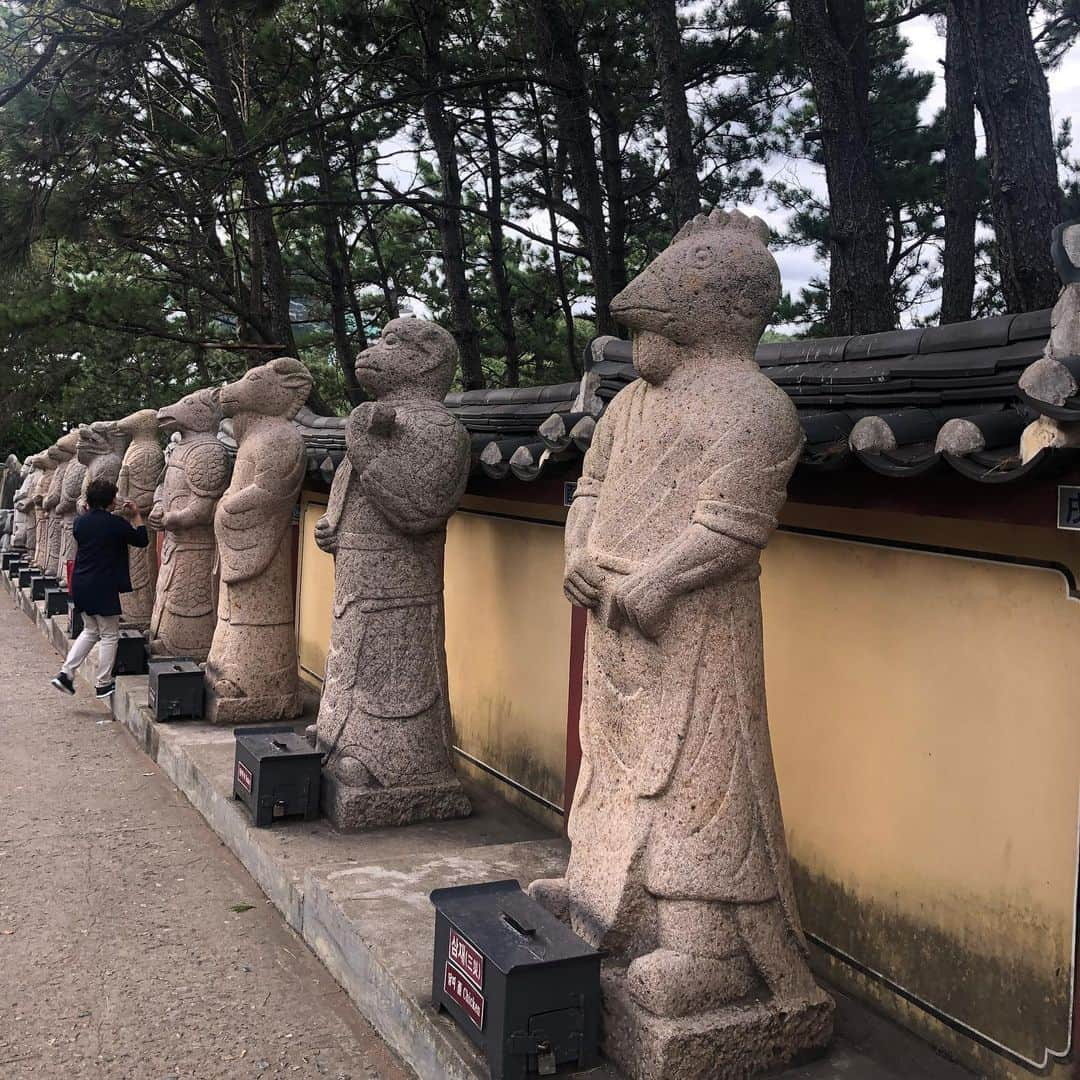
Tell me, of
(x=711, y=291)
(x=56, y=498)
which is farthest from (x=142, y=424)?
(x=711, y=291)

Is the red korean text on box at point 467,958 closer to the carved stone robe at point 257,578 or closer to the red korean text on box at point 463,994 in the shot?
the red korean text on box at point 463,994

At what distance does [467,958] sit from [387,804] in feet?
8.58

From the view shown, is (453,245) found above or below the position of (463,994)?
above

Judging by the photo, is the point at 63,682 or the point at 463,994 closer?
the point at 463,994

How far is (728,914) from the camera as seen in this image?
3.58 metres

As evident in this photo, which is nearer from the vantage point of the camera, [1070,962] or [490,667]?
[1070,962]

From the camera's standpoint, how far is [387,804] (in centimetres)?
618

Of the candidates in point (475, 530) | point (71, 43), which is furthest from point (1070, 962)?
point (71, 43)

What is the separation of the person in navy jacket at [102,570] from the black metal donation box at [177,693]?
1.62 meters

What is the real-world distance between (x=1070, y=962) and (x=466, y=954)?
1.87m

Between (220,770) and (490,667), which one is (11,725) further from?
(490,667)

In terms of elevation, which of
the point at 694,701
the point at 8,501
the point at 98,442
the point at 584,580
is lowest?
the point at 694,701

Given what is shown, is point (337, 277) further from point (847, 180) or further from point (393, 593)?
point (393, 593)

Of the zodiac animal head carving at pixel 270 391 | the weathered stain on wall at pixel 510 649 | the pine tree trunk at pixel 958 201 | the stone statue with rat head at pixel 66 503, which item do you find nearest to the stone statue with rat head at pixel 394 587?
the weathered stain on wall at pixel 510 649
